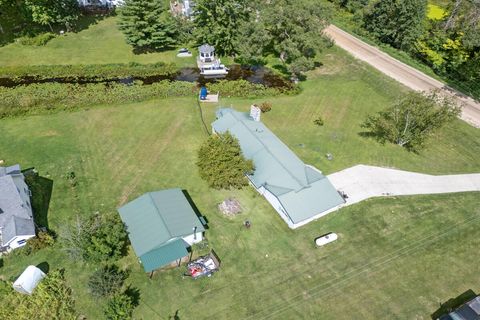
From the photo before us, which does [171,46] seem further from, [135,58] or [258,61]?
[258,61]

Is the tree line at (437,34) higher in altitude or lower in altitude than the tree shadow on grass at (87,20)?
higher

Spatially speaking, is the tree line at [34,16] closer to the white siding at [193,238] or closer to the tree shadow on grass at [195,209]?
the tree shadow on grass at [195,209]

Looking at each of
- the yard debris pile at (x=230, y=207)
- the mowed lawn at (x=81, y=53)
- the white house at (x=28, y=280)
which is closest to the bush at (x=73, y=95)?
the mowed lawn at (x=81, y=53)

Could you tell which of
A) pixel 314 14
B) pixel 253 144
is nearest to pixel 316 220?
pixel 253 144

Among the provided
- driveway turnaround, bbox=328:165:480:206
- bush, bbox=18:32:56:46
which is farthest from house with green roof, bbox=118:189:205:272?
bush, bbox=18:32:56:46

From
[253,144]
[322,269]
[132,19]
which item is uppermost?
[132,19]

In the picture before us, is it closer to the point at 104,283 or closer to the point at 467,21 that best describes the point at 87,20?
the point at 104,283

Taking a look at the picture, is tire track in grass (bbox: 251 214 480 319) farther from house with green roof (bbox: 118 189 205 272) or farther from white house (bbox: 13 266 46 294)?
white house (bbox: 13 266 46 294)
